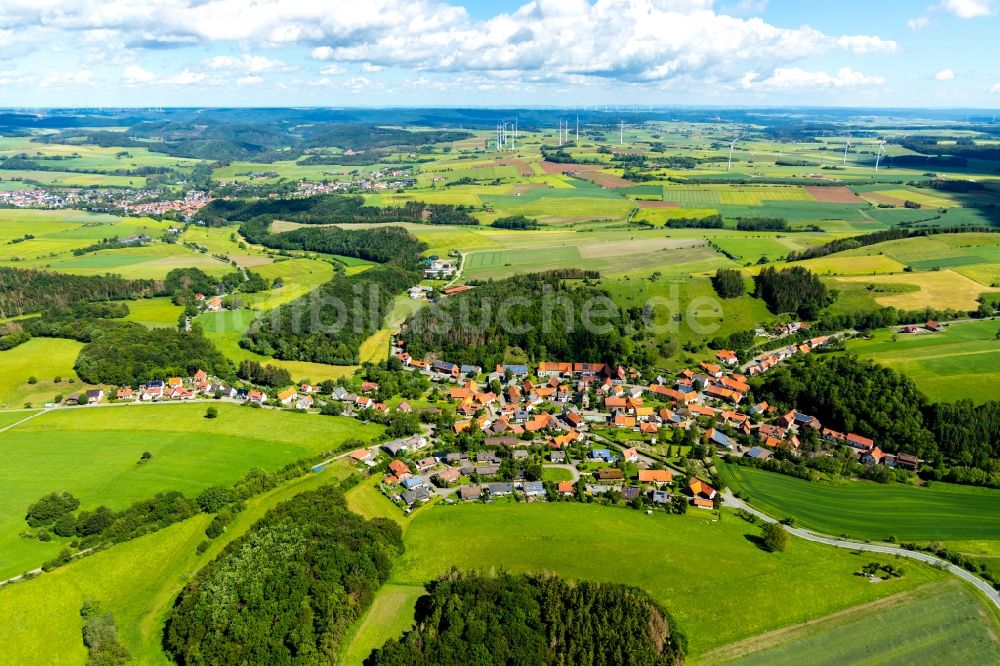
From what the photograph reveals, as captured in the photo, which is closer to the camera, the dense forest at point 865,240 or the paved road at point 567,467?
the paved road at point 567,467

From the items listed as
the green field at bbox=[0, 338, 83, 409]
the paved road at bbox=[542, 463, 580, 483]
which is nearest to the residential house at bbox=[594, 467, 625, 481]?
the paved road at bbox=[542, 463, 580, 483]

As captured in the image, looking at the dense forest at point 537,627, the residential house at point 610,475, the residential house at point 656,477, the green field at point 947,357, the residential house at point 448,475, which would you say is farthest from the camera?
the green field at point 947,357

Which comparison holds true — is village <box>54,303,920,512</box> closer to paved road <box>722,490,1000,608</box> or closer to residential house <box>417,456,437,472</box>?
residential house <box>417,456,437,472</box>

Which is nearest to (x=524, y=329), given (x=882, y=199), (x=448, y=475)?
(x=448, y=475)

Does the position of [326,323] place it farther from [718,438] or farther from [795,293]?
[795,293]

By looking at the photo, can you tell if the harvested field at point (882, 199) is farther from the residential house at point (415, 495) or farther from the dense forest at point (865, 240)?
the residential house at point (415, 495)

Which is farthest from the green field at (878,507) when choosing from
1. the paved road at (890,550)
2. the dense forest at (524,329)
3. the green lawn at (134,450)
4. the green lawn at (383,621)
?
the green lawn at (134,450)

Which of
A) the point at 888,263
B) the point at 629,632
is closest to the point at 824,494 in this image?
the point at 629,632
